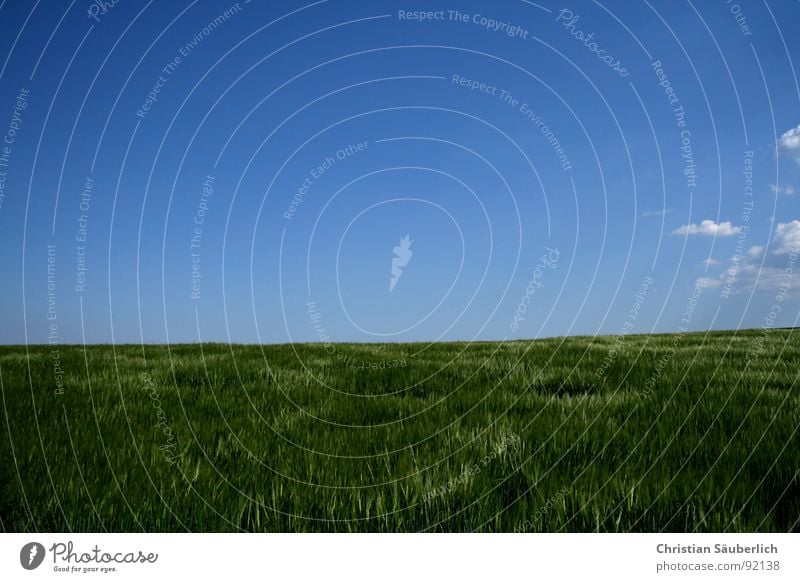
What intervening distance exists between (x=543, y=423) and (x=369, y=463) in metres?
1.78

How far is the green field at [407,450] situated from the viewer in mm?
2988

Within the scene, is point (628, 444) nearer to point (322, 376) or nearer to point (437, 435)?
point (437, 435)

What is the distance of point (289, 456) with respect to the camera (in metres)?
3.76

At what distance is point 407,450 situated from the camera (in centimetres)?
388
